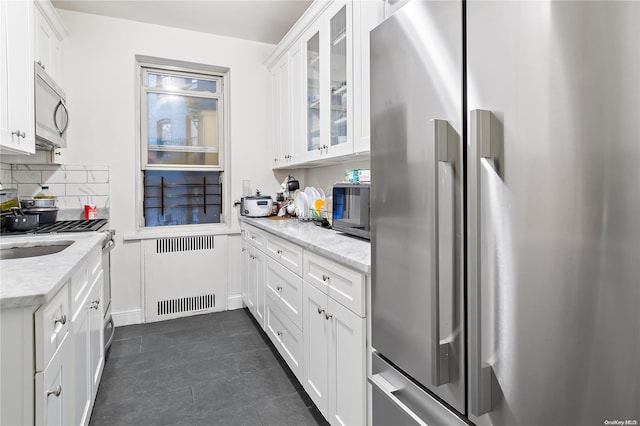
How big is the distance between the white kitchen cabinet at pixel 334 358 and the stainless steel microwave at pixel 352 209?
1.31ft

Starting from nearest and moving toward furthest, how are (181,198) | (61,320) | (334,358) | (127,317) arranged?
(61,320)
(334,358)
(127,317)
(181,198)

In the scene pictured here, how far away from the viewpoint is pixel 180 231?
338 cm

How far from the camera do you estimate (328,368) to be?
161 cm

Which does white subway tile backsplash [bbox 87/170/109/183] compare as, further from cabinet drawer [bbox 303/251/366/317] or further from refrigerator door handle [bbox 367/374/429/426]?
refrigerator door handle [bbox 367/374/429/426]

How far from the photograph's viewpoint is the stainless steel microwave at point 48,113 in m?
2.17

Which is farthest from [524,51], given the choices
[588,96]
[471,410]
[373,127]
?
[471,410]

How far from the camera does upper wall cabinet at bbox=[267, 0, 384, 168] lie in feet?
6.42

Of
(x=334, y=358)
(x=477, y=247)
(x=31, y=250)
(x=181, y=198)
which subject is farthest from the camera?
(x=181, y=198)

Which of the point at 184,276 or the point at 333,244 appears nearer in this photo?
the point at 333,244

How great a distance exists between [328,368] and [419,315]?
35.8 inches

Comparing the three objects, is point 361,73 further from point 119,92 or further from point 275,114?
point 119,92

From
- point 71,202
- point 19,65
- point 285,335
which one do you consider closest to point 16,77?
point 19,65

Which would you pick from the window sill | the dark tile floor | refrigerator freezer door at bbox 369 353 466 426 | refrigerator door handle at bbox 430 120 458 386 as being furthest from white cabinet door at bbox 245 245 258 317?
refrigerator door handle at bbox 430 120 458 386

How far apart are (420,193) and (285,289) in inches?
60.3
